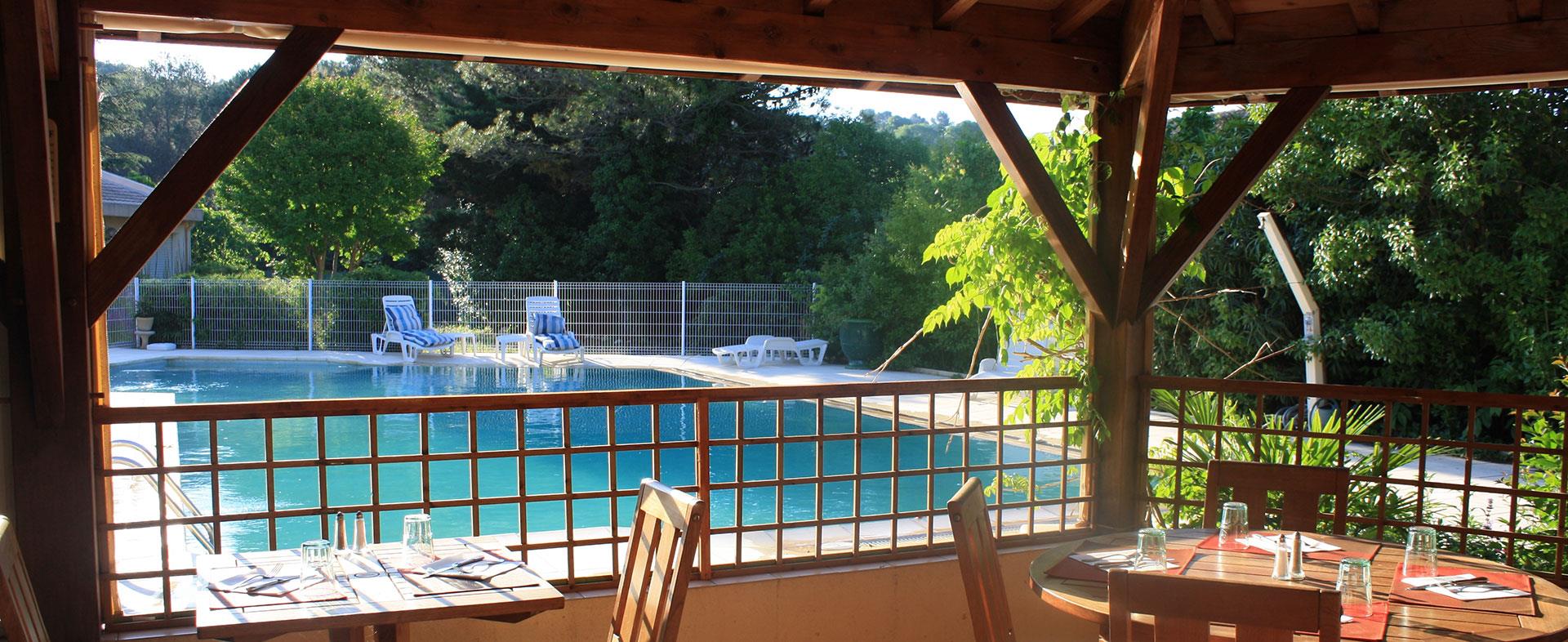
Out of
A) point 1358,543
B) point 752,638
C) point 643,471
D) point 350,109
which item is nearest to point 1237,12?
point 1358,543

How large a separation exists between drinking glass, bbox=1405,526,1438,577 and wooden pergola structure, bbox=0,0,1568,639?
5.52 feet

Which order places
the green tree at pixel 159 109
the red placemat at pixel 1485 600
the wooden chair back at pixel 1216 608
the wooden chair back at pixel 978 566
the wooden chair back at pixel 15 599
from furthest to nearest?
the green tree at pixel 159 109, the wooden chair back at pixel 978 566, the red placemat at pixel 1485 600, the wooden chair back at pixel 15 599, the wooden chair back at pixel 1216 608

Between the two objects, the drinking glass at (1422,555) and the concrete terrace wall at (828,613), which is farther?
the concrete terrace wall at (828,613)

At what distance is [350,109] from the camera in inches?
709

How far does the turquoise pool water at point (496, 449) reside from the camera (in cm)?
806

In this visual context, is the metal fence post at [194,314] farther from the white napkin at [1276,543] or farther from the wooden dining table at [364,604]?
the white napkin at [1276,543]

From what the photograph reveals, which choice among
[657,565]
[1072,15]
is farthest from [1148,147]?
[657,565]

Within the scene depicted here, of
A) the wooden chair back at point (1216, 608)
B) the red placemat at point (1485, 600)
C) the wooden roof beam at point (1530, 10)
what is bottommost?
the red placemat at point (1485, 600)

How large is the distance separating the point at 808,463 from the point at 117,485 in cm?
561

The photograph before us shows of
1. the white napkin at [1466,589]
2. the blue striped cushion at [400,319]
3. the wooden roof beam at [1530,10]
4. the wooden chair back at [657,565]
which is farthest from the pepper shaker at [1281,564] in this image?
the blue striped cushion at [400,319]

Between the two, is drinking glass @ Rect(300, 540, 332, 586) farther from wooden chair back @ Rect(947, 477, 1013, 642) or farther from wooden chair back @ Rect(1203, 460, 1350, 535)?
wooden chair back @ Rect(1203, 460, 1350, 535)

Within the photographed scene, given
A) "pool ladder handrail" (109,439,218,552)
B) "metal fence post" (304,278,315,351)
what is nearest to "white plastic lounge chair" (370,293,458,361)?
"metal fence post" (304,278,315,351)

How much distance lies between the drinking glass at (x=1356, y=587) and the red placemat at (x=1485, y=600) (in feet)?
0.60

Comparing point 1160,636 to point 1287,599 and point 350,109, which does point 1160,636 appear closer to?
point 1287,599
